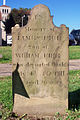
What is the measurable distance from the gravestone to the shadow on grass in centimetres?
44

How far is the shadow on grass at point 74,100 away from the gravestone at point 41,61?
0.44 m

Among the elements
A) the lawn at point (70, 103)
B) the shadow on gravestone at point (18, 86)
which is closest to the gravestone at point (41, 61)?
the shadow on gravestone at point (18, 86)

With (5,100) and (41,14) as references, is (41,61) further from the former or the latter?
(5,100)

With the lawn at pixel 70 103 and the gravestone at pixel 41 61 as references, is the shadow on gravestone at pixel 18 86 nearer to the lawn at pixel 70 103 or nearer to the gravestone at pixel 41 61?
the gravestone at pixel 41 61

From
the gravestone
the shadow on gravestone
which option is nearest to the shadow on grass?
the gravestone

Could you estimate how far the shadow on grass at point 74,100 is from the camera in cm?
460

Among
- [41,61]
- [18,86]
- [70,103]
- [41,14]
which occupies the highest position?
[41,14]

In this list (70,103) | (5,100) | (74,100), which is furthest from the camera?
(74,100)

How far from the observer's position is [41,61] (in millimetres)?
4145

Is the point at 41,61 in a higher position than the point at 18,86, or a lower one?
higher

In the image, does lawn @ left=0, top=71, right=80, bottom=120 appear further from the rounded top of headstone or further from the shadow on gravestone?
the rounded top of headstone

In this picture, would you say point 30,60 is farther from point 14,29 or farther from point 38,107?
point 38,107

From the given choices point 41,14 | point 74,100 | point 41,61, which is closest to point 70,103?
point 74,100

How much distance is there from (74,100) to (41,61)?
153 centimetres
